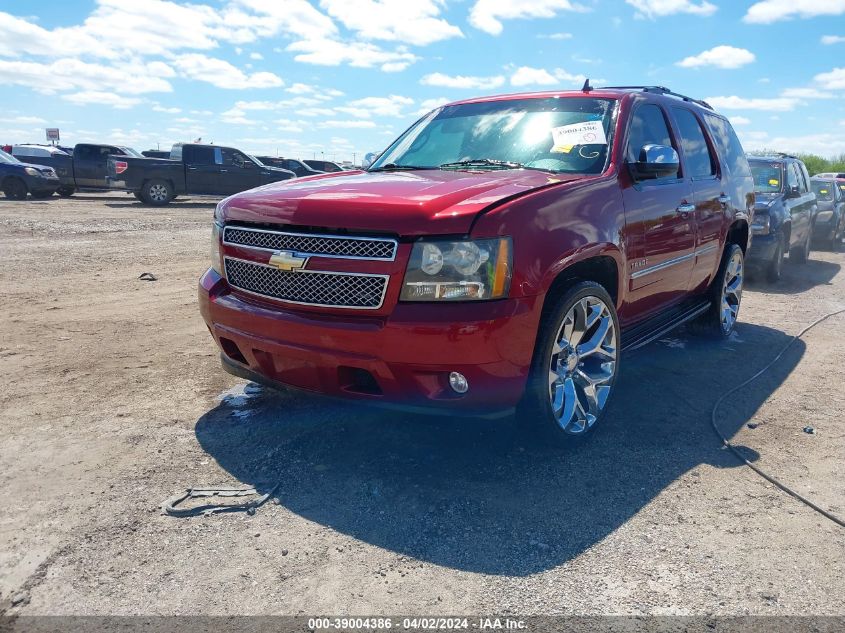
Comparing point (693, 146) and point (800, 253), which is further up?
point (693, 146)

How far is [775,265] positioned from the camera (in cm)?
974

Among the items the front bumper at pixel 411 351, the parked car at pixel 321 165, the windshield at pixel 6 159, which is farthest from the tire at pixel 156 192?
the front bumper at pixel 411 351

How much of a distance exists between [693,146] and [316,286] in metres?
3.54

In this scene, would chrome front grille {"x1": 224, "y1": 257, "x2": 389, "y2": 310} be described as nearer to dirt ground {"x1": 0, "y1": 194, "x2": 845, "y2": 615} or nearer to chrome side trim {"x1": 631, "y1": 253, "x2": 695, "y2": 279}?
dirt ground {"x1": 0, "y1": 194, "x2": 845, "y2": 615}

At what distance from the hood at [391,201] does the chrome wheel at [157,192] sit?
1790 centimetres

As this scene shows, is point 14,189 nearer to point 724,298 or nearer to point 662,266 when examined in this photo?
point 724,298

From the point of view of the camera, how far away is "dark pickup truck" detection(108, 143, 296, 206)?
20.2 meters

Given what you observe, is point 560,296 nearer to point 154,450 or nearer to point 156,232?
point 154,450

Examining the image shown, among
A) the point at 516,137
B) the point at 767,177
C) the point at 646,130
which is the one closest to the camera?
the point at 516,137

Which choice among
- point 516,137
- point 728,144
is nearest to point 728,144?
point 728,144

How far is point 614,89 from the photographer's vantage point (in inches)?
199

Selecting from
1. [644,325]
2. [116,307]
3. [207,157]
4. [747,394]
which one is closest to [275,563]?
[644,325]

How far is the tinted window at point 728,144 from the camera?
6027 millimetres

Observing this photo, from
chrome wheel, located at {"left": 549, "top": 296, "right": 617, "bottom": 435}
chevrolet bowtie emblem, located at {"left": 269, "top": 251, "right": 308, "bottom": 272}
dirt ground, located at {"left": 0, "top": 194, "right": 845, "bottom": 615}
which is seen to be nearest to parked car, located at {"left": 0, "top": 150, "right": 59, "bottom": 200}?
dirt ground, located at {"left": 0, "top": 194, "right": 845, "bottom": 615}
